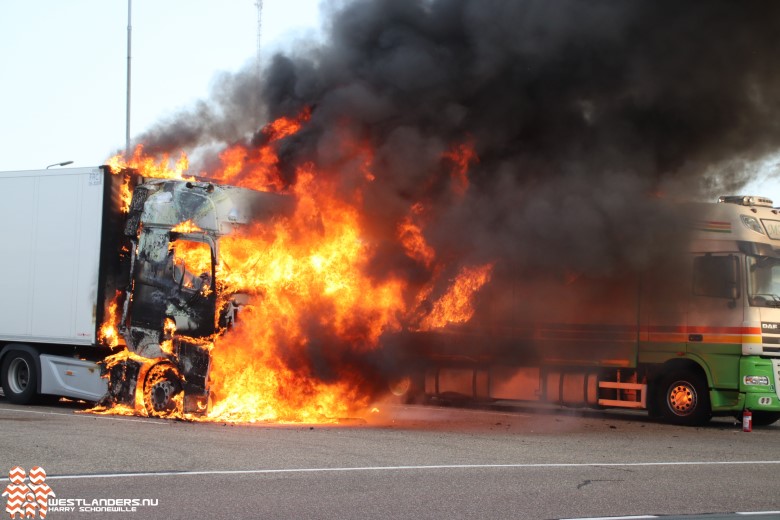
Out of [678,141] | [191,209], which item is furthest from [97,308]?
[678,141]

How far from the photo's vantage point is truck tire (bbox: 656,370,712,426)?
16500 millimetres

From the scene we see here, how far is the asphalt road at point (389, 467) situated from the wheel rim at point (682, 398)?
606 mm

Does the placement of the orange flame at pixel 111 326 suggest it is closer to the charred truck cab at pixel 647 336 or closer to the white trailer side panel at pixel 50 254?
the white trailer side panel at pixel 50 254

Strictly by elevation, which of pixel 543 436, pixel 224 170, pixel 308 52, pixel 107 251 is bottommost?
pixel 543 436

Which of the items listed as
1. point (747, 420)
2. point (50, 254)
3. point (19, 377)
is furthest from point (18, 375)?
point (747, 420)

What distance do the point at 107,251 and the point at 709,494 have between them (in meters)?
10.3

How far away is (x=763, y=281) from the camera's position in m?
16.0

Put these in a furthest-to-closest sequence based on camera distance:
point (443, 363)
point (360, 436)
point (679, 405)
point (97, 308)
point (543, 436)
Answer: point (443, 363) < point (679, 405) < point (97, 308) < point (543, 436) < point (360, 436)

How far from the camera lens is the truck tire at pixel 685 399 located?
16.5 metres

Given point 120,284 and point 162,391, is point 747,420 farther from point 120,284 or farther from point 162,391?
point 120,284

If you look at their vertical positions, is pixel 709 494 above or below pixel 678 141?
below

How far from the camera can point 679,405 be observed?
16719mm

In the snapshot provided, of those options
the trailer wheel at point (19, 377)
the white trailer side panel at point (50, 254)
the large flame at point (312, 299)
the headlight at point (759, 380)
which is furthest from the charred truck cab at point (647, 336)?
the trailer wheel at point (19, 377)

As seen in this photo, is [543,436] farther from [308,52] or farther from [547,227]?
[308,52]
